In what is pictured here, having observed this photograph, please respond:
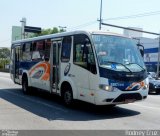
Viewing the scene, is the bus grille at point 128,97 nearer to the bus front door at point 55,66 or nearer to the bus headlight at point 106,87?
the bus headlight at point 106,87

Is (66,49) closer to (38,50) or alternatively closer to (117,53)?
(117,53)

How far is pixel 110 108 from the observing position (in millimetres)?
12406

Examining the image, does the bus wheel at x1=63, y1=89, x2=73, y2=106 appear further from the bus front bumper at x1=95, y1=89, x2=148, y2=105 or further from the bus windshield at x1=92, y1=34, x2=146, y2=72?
the bus windshield at x1=92, y1=34, x2=146, y2=72

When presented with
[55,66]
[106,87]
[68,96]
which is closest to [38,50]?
[55,66]

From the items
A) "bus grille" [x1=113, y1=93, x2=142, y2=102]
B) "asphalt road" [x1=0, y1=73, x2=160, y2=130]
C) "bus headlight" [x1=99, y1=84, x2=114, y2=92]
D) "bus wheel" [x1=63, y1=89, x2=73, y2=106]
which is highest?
"bus headlight" [x1=99, y1=84, x2=114, y2=92]

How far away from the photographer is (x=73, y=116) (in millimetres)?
10617

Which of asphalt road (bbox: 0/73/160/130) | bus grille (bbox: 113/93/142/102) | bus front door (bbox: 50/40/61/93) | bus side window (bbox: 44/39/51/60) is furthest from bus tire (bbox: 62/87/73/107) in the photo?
bus side window (bbox: 44/39/51/60)

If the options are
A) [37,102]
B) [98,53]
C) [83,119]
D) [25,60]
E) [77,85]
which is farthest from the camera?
[25,60]

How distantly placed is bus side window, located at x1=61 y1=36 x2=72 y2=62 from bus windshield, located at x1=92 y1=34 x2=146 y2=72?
1619 millimetres

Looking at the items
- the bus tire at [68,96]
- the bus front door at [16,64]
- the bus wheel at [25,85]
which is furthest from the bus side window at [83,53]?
the bus front door at [16,64]

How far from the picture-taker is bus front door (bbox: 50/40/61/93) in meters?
13.4

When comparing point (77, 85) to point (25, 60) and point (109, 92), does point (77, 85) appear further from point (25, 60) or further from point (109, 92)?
point (25, 60)

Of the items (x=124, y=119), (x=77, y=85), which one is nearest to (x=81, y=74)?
(x=77, y=85)

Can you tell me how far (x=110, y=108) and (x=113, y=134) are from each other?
4.31 meters
